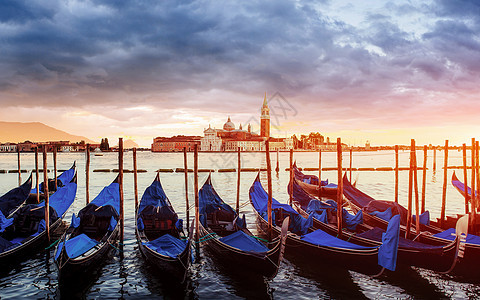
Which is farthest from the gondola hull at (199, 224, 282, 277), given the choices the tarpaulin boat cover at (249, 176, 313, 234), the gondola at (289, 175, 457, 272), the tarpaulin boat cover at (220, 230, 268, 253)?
the gondola at (289, 175, 457, 272)

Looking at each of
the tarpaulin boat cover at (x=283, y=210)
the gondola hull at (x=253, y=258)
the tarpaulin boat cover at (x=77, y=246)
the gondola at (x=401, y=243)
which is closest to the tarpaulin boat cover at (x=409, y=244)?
the gondola at (x=401, y=243)

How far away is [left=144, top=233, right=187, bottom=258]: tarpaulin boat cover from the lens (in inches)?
278

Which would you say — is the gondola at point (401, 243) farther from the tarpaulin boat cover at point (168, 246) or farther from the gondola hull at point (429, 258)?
the tarpaulin boat cover at point (168, 246)

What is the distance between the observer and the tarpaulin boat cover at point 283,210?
8.99 metres

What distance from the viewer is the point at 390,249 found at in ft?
20.6

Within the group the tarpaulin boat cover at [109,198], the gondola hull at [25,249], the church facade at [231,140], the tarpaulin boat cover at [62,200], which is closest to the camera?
the gondola hull at [25,249]

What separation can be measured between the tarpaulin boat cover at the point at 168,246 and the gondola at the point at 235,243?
94 centimetres

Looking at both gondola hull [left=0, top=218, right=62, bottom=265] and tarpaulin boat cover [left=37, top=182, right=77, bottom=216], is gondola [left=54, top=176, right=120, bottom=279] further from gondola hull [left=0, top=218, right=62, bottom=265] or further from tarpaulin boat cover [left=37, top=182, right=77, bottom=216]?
tarpaulin boat cover [left=37, top=182, right=77, bottom=216]

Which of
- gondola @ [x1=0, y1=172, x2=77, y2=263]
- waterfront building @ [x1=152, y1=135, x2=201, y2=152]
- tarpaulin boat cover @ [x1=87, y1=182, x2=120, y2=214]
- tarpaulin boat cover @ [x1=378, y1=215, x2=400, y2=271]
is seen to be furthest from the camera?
waterfront building @ [x1=152, y1=135, x2=201, y2=152]

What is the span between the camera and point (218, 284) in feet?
23.0

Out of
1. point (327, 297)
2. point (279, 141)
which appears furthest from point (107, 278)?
point (279, 141)

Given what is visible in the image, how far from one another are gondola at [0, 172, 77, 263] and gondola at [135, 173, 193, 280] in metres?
2.51

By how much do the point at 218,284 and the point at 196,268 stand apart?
99 centimetres

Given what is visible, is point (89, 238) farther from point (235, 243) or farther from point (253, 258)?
point (253, 258)
